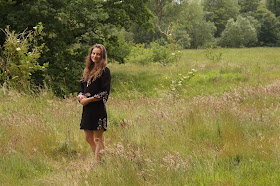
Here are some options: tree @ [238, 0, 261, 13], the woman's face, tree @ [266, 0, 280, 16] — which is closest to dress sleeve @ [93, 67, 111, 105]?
the woman's face

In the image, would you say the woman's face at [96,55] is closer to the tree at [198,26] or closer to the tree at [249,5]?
the tree at [198,26]

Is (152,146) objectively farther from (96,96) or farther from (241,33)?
(241,33)

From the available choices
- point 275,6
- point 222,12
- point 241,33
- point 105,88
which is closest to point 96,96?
point 105,88

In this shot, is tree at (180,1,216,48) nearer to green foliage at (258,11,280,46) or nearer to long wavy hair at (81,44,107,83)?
green foliage at (258,11,280,46)

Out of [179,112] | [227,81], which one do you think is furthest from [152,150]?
[227,81]

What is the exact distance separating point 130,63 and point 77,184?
63.4ft

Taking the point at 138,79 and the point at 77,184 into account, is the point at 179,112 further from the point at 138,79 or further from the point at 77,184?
the point at 138,79

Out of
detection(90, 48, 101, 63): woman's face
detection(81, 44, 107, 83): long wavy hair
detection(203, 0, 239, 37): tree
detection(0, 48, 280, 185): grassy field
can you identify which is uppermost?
detection(203, 0, 239, 37): tree

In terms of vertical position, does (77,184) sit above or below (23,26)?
below

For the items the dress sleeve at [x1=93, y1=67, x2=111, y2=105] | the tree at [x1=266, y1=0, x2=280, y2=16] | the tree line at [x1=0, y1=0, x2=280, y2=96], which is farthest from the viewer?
the tree at [x1=266, y1=0, x2=280, y2=16]

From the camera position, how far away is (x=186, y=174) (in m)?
3.12

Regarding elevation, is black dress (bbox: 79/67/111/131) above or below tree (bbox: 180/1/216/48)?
below

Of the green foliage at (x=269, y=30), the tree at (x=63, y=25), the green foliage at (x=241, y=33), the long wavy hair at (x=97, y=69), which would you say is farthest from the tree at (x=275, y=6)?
the long wavy hair at (x=97, y=69)

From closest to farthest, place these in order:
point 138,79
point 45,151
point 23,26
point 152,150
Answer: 1. point 152,150
2. point 45,151
3. point 23,26
4. point 138,79
